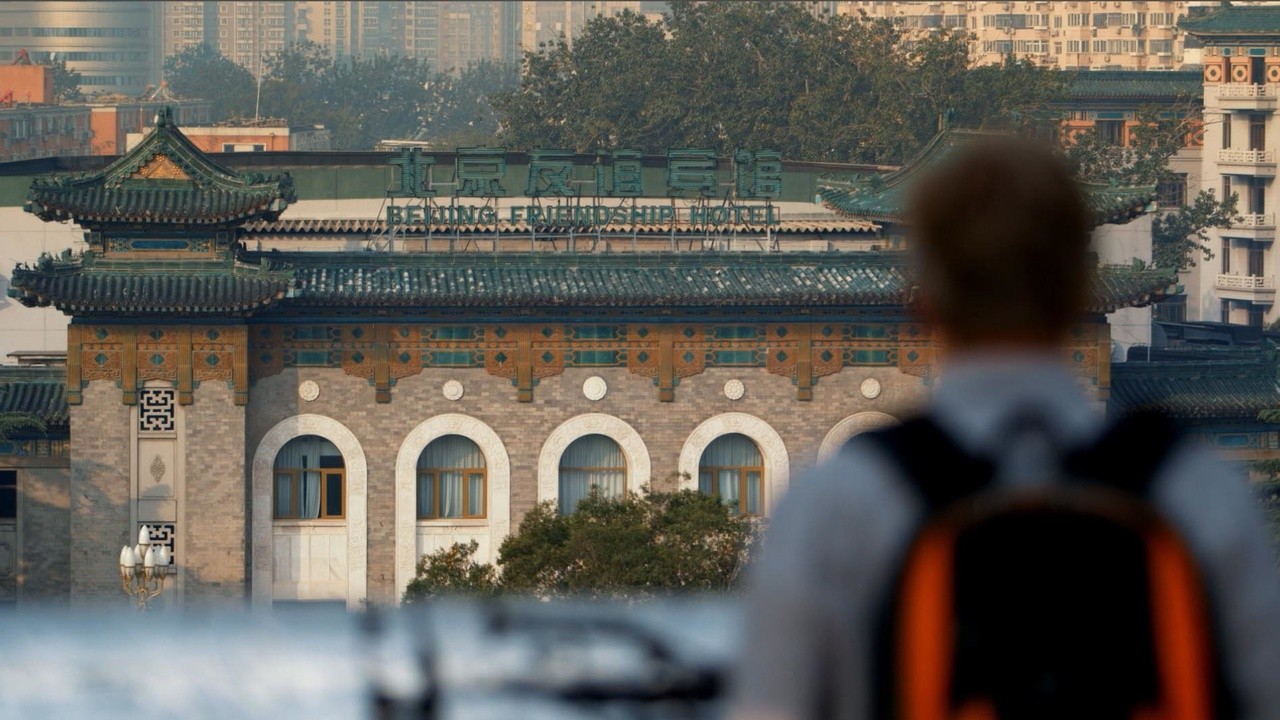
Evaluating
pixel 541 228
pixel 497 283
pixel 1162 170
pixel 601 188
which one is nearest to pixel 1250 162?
pixel 1162 170

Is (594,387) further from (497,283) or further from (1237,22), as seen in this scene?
(1237,22)

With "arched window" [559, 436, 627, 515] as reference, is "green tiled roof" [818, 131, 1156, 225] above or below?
above

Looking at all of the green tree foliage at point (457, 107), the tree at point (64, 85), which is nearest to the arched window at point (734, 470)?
the tree at point (64, 85)

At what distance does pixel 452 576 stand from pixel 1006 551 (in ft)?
84.7

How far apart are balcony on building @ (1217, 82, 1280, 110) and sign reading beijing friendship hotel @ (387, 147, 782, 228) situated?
34.7 m

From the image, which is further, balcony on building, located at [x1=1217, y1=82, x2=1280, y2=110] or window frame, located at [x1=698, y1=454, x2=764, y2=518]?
balcony on building, located at [x1=1217, y1=82, x2=1280, y2=110]

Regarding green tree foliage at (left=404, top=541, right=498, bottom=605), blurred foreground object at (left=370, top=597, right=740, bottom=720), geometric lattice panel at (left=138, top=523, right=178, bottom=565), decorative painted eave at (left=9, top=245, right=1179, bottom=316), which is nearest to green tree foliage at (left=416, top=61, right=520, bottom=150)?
decorative painted eave at (left=9, top=245, right=1179, bottom=316)

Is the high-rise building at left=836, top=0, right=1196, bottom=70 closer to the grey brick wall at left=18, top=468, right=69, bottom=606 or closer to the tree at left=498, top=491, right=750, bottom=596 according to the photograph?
the grey brick wall at left=18, top=468, right=69, bottom=606

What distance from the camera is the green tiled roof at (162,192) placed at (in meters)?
31.0

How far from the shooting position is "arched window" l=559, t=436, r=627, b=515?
32.0 metres

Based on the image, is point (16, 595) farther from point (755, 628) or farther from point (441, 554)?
point (755, 628)

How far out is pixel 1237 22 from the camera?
229ft

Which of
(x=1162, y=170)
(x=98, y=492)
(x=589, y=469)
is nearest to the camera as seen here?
(x=98, y=492)

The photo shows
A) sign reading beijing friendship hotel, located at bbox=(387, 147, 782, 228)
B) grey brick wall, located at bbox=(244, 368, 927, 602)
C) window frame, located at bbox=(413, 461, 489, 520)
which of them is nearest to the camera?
grey brick wall, located at bbox=(244, 368, 927, 602)
